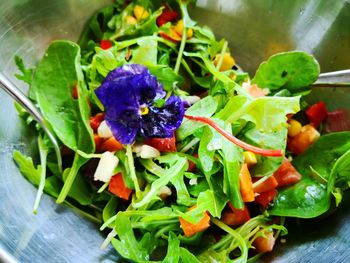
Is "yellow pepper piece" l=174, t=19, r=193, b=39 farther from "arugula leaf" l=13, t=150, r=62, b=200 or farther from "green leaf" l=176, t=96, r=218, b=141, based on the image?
"arugula leaf" l=13, t=150, r=62, b=200

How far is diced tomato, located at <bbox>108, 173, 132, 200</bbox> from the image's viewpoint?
4.45 feet

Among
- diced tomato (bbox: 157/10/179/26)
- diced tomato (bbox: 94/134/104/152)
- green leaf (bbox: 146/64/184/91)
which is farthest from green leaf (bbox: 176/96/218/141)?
diced tomato (bbox: 157/10/179/26)

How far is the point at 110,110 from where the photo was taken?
49.6 inches

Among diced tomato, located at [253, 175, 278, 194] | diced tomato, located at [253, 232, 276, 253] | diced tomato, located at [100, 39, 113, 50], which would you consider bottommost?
diced tomato, located at [253, 232, 276, 253]

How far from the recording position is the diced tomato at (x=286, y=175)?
1.45 metres

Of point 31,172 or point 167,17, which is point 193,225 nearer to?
point 31,172

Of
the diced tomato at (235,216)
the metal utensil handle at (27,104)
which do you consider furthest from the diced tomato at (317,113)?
the metal utensil handle at (27,104)

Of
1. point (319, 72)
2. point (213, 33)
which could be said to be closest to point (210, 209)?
point (319, 72)

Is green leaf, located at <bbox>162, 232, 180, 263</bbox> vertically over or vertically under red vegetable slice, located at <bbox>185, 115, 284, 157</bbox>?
under

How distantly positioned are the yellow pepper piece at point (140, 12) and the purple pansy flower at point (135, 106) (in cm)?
39

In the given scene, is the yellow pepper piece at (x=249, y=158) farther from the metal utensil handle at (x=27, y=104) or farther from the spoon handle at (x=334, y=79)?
the metal utensil handle at (x=27, y=104)

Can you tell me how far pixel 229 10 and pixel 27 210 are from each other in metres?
0.96

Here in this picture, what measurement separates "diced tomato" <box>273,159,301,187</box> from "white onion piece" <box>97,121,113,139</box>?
1.61 ft

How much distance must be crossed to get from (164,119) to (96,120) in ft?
0.76
